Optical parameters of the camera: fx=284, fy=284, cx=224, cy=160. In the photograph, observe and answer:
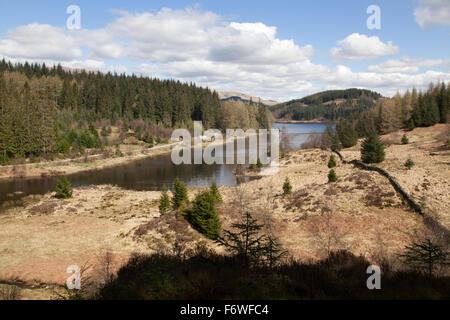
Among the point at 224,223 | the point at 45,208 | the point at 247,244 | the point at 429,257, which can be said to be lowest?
the point at 45,208

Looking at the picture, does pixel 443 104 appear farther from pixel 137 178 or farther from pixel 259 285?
pixel 259 285

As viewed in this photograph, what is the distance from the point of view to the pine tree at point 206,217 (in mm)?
18516

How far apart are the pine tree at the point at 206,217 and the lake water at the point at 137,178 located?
2153cm

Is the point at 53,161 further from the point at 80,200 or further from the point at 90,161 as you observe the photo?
the point at 80,200

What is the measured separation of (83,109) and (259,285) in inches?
3778

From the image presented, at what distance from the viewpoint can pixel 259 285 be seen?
692 centimetres

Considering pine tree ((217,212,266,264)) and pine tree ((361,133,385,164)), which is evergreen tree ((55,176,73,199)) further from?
pine tree ((361,133,385,164))

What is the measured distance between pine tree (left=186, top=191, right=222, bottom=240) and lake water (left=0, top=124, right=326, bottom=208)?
70.6 ft

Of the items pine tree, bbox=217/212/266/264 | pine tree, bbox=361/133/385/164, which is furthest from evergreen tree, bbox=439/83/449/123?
pine tree, bbox=217/212/266/264

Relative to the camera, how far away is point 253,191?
3447 centimetres

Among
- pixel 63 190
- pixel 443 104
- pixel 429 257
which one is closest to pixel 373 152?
pixel 429 257

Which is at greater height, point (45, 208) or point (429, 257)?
point (429, 257)

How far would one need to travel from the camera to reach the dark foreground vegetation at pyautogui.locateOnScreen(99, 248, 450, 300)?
652cm

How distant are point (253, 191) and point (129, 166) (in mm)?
31960
